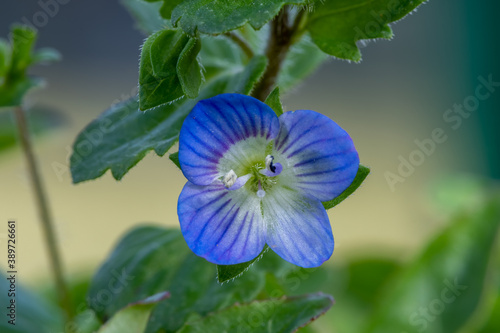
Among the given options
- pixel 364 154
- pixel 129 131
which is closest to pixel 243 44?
pixel 129 131

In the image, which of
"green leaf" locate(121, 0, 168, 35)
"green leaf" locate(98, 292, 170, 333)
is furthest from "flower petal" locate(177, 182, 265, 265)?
"green leaf" locate(121, 0, 168, 35)

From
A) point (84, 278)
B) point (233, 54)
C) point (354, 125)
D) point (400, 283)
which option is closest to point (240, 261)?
point (233, 54)

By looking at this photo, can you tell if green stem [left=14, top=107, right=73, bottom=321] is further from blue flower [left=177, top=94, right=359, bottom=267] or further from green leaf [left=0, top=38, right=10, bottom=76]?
blue flower [left=177, top=94, right=359, bottom=267]

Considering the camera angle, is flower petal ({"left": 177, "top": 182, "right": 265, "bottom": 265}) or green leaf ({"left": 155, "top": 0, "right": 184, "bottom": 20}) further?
green leaf ({"left": 155, "top": 0, "right": 184, "bottom": 20})

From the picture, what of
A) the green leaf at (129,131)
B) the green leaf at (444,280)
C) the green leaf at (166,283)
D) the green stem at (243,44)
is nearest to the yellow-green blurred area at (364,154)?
the green leaf at (444,280)

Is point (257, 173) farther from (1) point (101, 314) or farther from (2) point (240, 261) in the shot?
(1) point (101, 314)

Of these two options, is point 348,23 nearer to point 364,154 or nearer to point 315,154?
point 315,154
